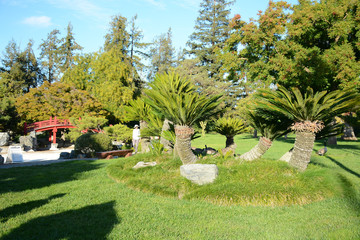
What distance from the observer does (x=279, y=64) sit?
14758 millimetres

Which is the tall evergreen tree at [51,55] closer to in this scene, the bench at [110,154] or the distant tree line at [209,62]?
the distant tree line at [209,62]

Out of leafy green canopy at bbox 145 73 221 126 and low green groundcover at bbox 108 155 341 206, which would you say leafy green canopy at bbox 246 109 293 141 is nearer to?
low green groundcover at bbox 108 155 341 206

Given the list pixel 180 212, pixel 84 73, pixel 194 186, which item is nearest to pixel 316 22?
pixel 194 186

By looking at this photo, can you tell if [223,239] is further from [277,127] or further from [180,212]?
[277,127]

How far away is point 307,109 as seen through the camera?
256 inches

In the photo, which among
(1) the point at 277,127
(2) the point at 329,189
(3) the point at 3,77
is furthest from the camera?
(3) the point at 3,77

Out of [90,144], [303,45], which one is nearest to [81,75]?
[90,144]

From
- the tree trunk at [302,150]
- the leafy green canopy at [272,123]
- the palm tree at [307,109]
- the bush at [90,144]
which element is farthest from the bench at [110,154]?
the tree trunk at [302,150]

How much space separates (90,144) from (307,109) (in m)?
13.1

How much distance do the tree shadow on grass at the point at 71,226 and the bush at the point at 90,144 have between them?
11.5 m

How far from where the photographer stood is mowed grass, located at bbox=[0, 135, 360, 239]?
404 cm

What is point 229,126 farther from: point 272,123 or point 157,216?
point 157,216

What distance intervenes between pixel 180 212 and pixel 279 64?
40.0ft

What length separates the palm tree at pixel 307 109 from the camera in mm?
6395
